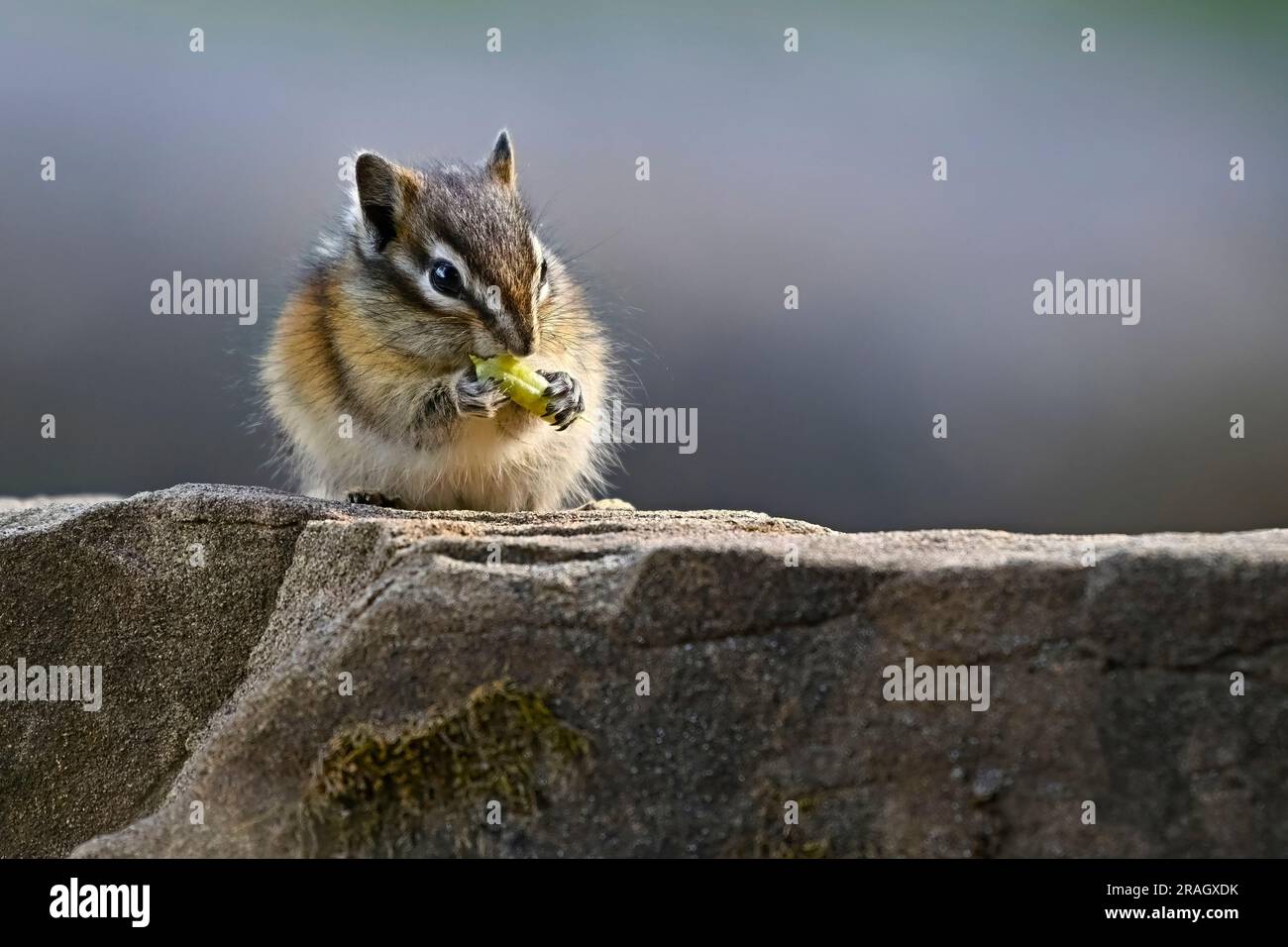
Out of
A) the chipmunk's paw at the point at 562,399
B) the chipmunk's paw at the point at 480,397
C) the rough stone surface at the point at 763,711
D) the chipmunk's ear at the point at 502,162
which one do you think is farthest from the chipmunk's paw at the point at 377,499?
the rough stone surface at the point at 763,711

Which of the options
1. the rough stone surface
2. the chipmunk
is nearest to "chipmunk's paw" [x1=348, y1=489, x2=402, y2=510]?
the chipmunk

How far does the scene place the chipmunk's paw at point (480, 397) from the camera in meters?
4.55

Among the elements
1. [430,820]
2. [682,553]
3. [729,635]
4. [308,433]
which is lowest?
[430,820]

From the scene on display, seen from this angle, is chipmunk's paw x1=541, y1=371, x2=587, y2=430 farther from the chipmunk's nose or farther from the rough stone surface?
the rough stone surface

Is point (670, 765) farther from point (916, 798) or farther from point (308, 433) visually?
point (308, 433)

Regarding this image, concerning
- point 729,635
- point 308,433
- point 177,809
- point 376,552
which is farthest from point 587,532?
point 308,433

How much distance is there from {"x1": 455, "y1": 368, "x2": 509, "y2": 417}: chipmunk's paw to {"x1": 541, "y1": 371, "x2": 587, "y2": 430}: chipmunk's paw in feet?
0.54

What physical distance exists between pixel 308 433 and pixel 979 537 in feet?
9.53

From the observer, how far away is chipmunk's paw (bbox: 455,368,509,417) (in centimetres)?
455

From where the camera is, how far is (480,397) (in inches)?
179

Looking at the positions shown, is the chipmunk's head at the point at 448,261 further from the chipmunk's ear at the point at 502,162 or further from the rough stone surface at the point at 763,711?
the rough stone surface at the point at 763,711

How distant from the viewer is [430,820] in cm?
274

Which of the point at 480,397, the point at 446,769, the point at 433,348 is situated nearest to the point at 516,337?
the point at 480,397

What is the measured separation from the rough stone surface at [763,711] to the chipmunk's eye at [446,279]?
1.50 metres
